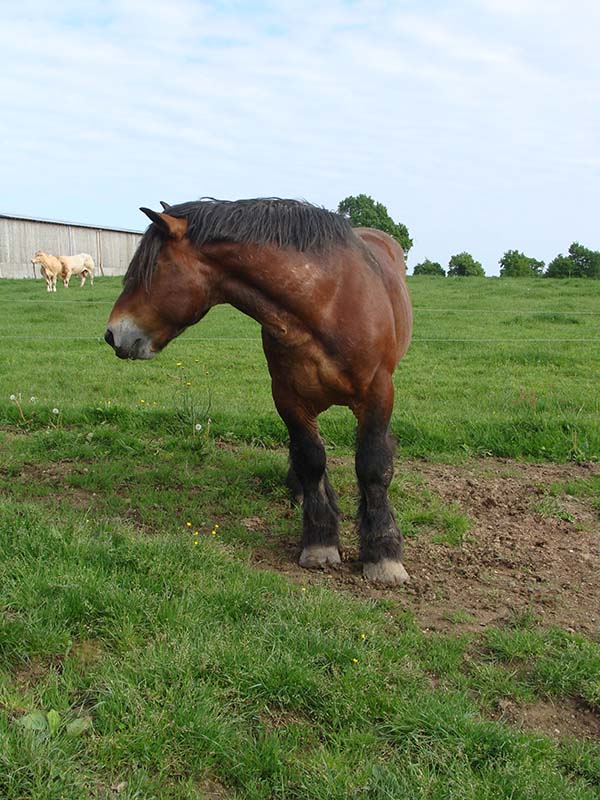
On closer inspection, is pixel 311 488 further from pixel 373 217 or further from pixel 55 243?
pixel 373 217

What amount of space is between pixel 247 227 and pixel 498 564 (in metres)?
2.39

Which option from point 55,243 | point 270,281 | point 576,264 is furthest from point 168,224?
point 576,264

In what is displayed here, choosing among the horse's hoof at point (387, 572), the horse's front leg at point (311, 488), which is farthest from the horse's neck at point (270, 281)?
the horse's hoof at point (387, 572)

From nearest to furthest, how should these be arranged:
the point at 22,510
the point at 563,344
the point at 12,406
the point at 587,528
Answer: the point at 22,510, the point at 587,528, the point at 12,406, the point at 563,344

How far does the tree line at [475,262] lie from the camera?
37.7 meters

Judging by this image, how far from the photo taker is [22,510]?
422cm

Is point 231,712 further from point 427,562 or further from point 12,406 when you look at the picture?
point 12,406

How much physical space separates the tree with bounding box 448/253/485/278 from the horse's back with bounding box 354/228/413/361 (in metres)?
40.1

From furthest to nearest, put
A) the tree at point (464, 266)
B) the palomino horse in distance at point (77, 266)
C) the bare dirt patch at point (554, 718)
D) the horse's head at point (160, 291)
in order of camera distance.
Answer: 1. the tree at point (464, 266)
2. the palomino horse in distance at point (77, 266)
3. the horse's head at point (160, 291)
4. the bare dirt patch at point (554, 718)

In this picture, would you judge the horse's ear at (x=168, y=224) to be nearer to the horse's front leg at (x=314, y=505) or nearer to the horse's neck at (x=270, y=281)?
the horse's neck at (x=270, y=281)

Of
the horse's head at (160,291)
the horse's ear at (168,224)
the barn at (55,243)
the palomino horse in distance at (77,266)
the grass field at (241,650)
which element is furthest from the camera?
the barn at (55,243)

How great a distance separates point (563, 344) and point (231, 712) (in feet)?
31.9

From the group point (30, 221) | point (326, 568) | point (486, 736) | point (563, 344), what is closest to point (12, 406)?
point (326, 568)

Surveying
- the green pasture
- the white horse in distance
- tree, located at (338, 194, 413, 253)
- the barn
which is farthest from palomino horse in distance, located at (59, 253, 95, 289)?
tree, located at (338, 194, 413, 253)
